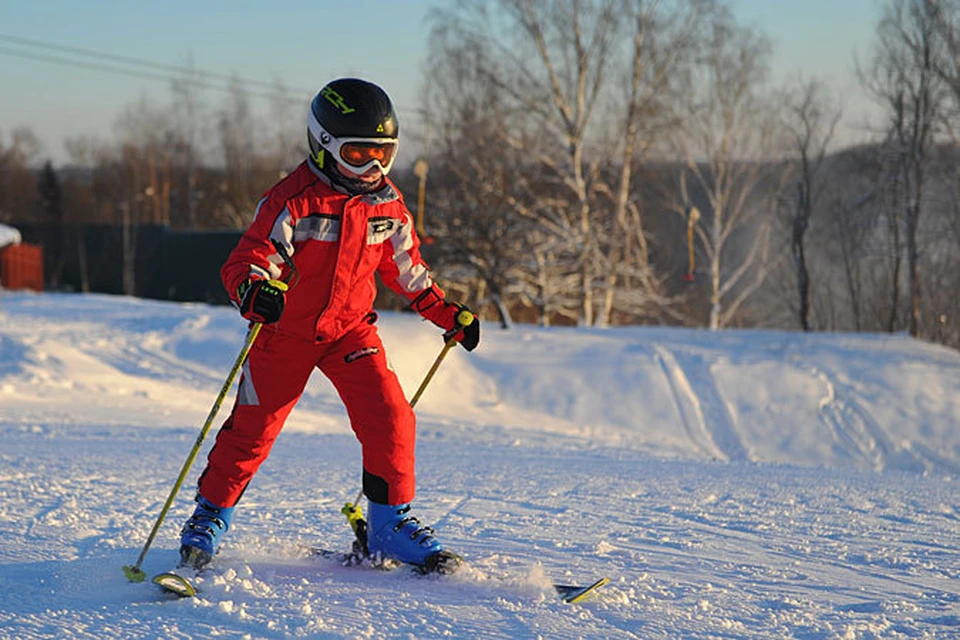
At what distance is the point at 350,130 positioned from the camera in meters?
2.84

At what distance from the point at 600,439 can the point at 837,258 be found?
1942cm

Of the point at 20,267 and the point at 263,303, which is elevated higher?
the point at 263,303

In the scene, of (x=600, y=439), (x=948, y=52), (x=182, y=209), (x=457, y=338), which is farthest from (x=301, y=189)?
(x=182, y=209)

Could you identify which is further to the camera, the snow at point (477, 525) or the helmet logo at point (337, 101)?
the helmet logo at point (337, 101)

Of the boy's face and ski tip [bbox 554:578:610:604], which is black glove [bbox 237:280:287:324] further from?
ski tip [bbox 554:578:610:604]

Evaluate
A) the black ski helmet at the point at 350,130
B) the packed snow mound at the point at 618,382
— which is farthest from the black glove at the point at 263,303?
the packed snow mound at the point at 618,382

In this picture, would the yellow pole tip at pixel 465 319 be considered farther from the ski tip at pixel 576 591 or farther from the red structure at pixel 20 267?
the red structure at pixel 20 267

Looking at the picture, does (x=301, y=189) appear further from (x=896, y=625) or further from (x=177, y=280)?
(x=177, y=280)

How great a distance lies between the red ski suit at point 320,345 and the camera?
9.24 feet

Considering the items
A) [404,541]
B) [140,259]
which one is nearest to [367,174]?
[404,541]

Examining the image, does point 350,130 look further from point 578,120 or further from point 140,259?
point 140,259

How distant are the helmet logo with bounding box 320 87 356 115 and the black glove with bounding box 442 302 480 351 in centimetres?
77

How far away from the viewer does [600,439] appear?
9500mm

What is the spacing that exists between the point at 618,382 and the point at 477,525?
332 inches
